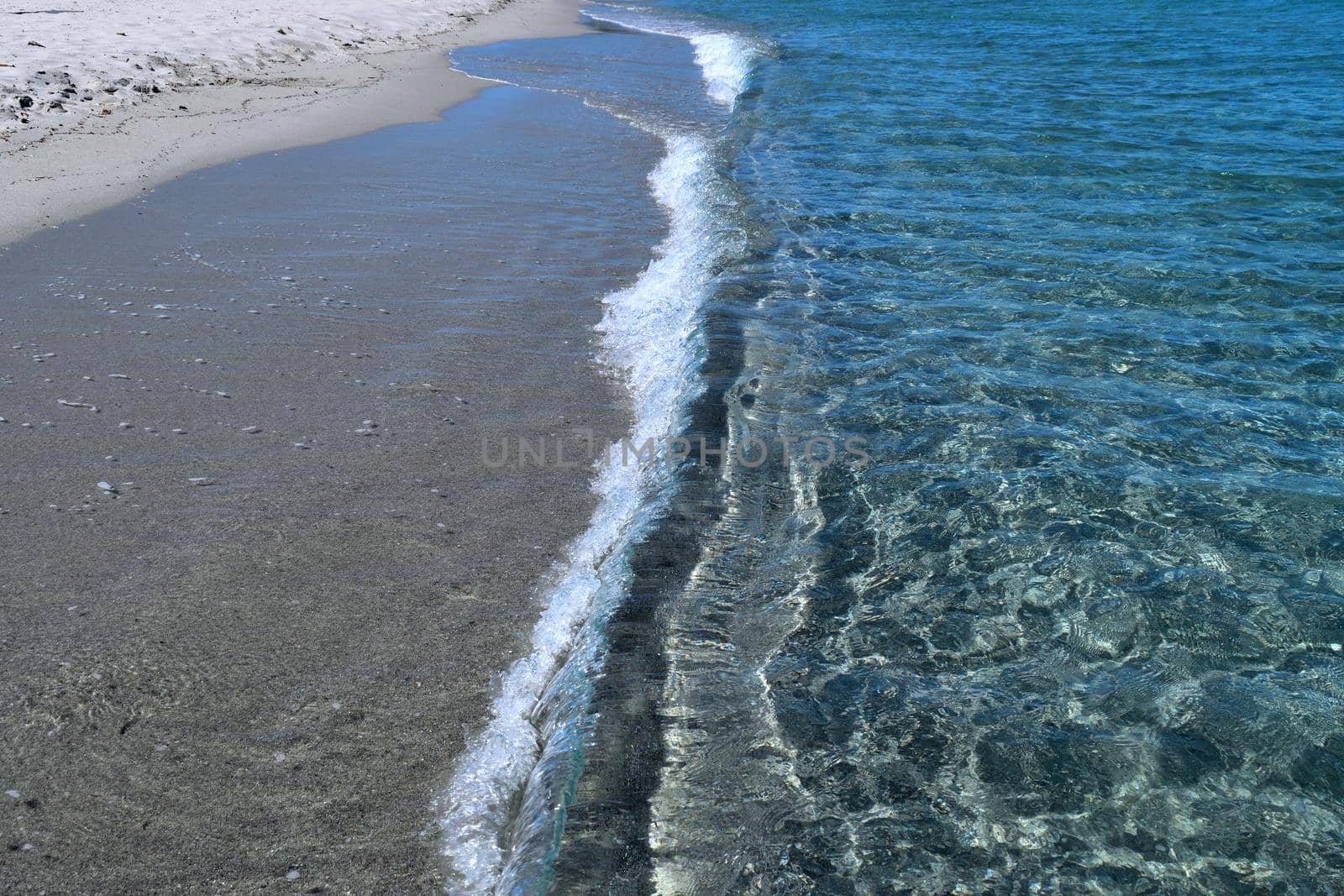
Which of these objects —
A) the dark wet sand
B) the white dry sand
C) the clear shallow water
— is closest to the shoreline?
the dark wet sand

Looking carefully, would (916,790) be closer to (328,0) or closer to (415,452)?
(415,452)

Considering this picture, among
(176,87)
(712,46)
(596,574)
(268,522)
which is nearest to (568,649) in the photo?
(596,574)

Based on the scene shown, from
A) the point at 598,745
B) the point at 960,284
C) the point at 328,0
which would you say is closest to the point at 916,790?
the point at 598,745

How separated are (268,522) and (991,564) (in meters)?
3.17

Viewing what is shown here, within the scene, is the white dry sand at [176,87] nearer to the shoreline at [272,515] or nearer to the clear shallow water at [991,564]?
the shoreline at [272,515]

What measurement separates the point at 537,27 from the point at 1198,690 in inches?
933

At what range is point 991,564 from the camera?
4086 mm

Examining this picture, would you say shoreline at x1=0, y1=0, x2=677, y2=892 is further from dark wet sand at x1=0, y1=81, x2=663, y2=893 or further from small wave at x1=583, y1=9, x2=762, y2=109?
small wave at x1=583, y1=9, x2=762, y2=109

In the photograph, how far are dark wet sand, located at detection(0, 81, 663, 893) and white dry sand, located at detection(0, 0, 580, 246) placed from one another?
1.21 meters

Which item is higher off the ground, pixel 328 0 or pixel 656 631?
pixel 328 0

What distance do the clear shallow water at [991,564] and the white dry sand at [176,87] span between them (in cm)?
543

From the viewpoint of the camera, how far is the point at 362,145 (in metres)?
11.2

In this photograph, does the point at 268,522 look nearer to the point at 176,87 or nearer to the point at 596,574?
the point at 596,574

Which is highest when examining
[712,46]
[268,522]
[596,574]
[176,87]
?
[176,87]
